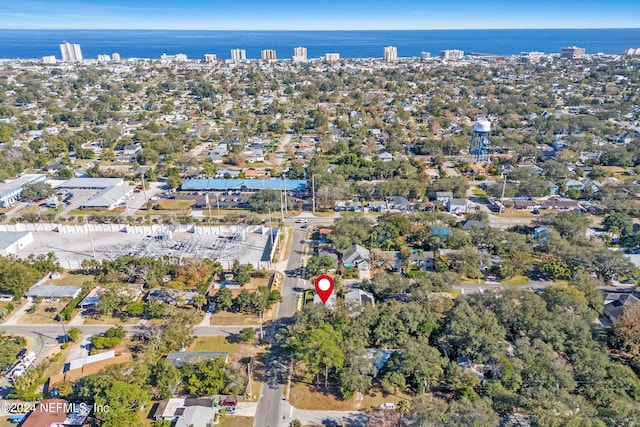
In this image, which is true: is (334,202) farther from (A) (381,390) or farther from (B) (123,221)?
(A) (381,390)

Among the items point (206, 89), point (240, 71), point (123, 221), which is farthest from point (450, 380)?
point (240, 71)

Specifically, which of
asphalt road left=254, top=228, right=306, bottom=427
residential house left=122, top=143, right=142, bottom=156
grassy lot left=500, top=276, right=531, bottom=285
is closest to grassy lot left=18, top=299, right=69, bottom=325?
asphalt road left=254, top=228, right=306, bottom=427

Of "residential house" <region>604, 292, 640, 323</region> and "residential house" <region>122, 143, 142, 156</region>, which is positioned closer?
"residential house" <region>604, 292, 640, 323</region>

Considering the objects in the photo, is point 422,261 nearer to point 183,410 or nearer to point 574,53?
point 183,410

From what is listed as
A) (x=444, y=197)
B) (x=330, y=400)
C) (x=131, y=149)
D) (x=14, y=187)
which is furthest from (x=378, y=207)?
(x=14, y=187)

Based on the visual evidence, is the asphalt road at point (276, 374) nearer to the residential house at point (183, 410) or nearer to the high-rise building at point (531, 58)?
the residential house at point (183, 410)

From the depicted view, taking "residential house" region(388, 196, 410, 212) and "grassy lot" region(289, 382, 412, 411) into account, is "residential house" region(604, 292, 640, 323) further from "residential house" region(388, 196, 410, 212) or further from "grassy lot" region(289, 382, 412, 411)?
"residential house" region(388, 196, 410, 212)

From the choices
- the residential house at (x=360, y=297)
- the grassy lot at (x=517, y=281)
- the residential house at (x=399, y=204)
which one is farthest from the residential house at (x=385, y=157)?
the residential house at (x=360, y=297)
